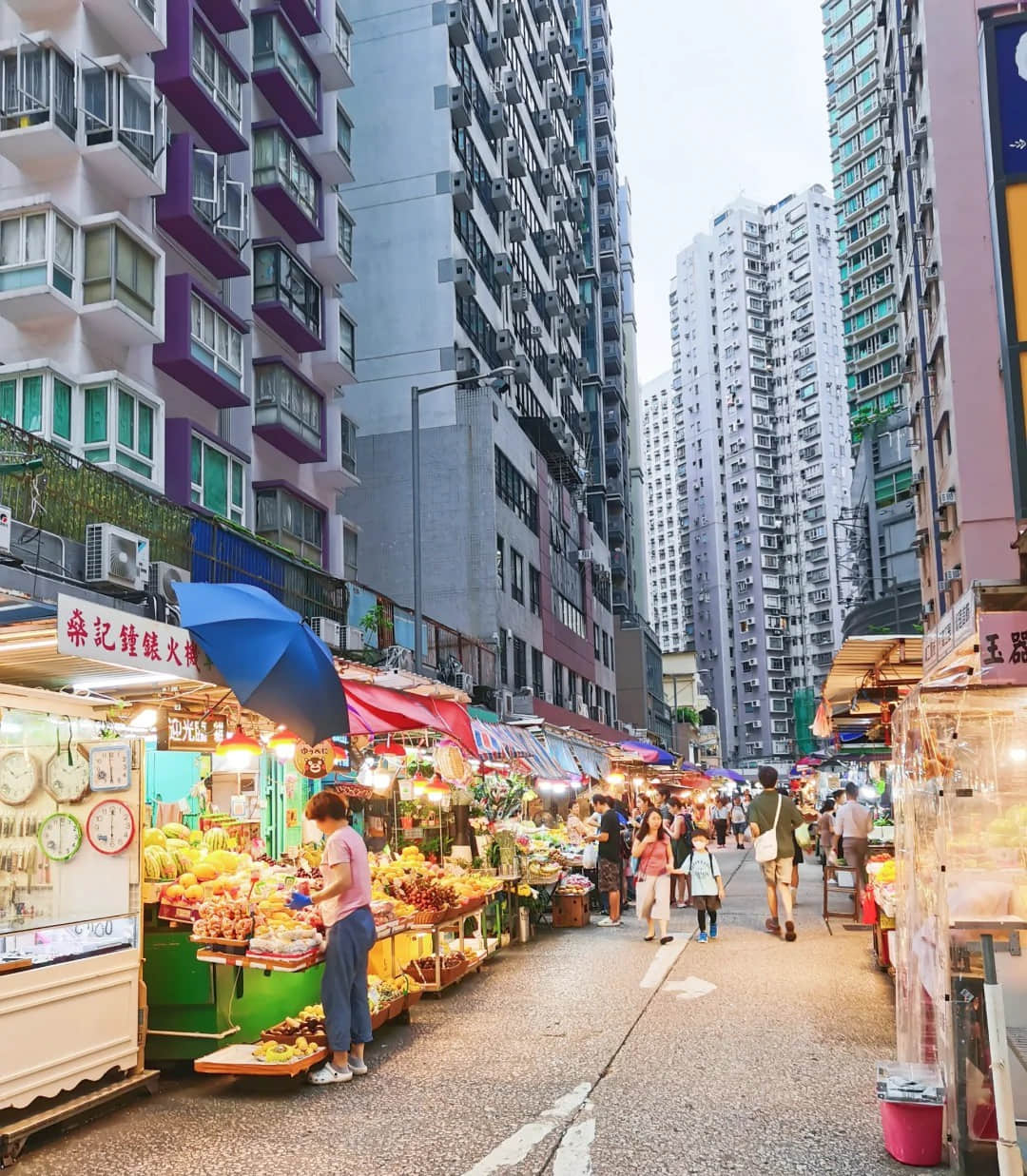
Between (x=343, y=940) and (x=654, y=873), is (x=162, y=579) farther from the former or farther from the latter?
(x=343, y=940)

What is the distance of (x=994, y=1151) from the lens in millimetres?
5762

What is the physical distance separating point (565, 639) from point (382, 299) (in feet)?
54.6

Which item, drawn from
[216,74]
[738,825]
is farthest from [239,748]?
[738,825]

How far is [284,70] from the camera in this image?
28.7 meters

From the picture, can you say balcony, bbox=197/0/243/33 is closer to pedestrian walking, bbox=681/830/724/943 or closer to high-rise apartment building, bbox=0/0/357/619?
high-rise apartment building, bbox=0/0/357/619

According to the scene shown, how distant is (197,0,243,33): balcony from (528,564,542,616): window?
835 inches

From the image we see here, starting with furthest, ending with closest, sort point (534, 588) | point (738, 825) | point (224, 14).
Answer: point (738, 825)
point (534, 588)
point (224, 14)

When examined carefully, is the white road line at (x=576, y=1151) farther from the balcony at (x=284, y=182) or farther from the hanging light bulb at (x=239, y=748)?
the balcony at (x=284, y=182)

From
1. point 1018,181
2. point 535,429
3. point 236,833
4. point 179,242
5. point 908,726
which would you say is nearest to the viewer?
point 1018,181

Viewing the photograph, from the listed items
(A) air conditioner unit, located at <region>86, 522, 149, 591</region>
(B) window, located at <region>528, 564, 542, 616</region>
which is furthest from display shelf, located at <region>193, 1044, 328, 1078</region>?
(B) window, located at <region>528, 564, 542, 616</region>

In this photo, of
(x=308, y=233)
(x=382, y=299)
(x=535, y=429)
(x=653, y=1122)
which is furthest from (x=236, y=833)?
(x=535, y=429)

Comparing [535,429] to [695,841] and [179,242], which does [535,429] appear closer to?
[179,242]

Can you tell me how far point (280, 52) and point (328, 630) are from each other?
15.2 meters

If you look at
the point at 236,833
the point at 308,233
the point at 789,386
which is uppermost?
the point at 789,386
